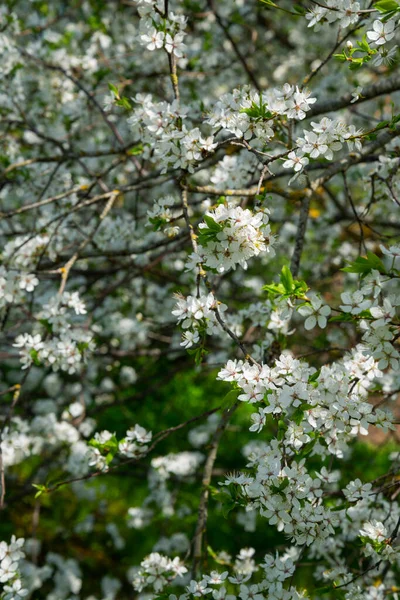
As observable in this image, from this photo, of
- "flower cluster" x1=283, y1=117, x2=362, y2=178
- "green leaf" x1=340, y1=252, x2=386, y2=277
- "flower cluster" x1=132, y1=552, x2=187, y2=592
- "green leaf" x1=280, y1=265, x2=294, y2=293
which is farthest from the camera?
"flower cluster" x1=132, y1=552, x2=187, y2=592

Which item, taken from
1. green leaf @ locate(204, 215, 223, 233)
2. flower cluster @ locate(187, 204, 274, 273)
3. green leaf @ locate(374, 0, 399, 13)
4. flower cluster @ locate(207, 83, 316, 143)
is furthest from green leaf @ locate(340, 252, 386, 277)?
green leaf @ locate(374, 0, 399, 13)

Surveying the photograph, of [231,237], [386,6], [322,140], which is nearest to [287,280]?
[231,237]

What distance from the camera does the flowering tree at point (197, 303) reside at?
194cm

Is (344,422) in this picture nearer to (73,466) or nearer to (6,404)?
(73,466)

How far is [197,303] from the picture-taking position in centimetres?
195

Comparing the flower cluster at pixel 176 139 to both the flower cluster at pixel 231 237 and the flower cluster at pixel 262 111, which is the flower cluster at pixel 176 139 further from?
the flower cluster at pixel 231 237

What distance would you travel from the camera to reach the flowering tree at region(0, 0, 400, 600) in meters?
1.94

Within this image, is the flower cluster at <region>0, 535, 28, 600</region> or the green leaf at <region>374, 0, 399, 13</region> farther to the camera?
the flower cluster at <region>0, 535, 28, 600</region>

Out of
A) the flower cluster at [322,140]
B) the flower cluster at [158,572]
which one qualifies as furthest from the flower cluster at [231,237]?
the flower cluster at [158,572]

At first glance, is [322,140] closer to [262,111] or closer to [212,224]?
[262,111]

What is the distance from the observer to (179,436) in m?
5.61

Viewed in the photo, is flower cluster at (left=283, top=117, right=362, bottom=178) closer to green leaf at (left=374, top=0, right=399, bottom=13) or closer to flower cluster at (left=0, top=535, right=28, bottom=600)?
green leaf at (left=374, top=0, right=399, bottom=13)

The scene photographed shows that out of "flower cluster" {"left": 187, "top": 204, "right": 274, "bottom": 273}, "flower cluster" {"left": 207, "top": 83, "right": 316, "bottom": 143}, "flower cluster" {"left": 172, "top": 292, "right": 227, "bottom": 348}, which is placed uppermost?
"flower cluster" {"left": 207, "top": 83, "right": 316, "bottom": 143}

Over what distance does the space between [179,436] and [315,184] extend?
3427 millimetres
